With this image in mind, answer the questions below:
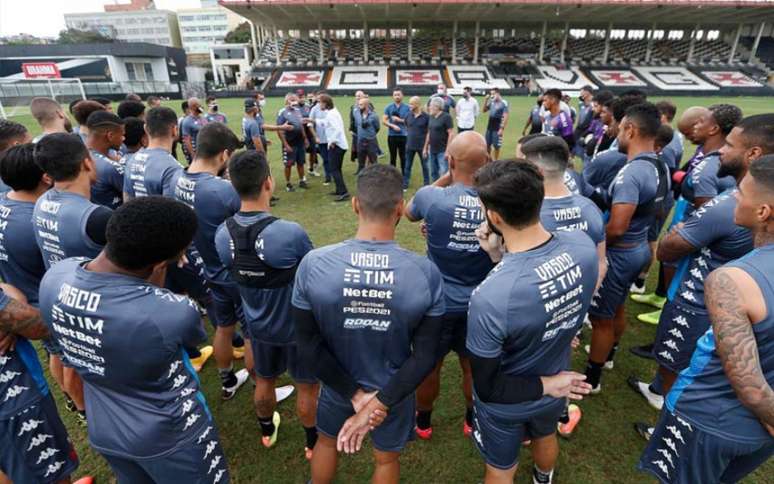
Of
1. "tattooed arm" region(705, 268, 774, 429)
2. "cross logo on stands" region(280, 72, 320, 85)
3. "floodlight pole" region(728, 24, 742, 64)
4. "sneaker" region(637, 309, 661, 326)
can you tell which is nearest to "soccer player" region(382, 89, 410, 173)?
"sneaker" region(637, 309, 661, 326)

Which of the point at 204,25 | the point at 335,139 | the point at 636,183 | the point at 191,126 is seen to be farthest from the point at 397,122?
the point at 204,25

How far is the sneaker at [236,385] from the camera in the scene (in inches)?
156

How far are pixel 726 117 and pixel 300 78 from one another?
136ft

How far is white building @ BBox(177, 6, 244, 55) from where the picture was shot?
91000mm

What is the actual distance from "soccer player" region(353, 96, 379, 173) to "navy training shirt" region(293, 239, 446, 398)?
752cm

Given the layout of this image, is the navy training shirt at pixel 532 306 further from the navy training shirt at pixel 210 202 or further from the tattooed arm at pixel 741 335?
the navy training shirt at pixel 210 202

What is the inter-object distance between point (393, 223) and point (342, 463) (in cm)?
218

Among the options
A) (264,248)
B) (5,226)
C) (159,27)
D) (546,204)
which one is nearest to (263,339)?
(264,248)

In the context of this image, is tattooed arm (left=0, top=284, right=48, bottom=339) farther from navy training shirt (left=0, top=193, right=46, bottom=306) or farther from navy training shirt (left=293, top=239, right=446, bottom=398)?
navy training shirt (left=293, top=239, right=446, bottom=398)

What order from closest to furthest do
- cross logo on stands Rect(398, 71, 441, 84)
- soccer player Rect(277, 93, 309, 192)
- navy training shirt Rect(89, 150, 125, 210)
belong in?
navy training shirt Rect(89, 150, 125, 210) → soccer player Rect(277, 93, 309, 192) → cross logo on stands Rect(398, 71, 441, 84)

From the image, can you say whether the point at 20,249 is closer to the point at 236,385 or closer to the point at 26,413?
the point at 26,413

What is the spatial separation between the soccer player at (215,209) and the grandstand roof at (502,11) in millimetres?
38604

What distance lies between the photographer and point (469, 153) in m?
2.92

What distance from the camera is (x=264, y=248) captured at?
2805 mm
